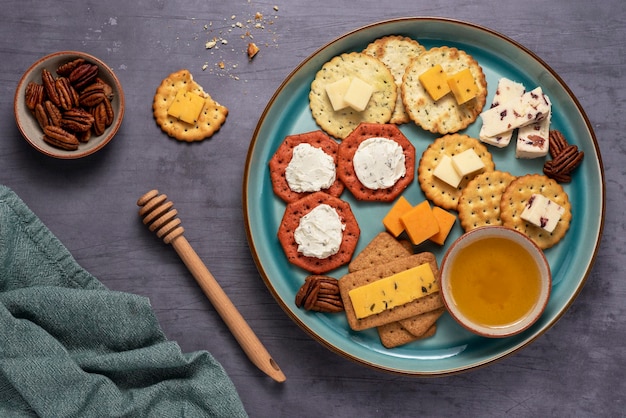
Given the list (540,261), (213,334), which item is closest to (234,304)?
(213,334)

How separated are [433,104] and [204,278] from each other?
85cm

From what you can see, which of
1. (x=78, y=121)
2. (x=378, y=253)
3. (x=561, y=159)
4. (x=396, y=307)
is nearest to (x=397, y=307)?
(x=396, y=307)

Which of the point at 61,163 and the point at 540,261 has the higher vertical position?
the point at 61,163

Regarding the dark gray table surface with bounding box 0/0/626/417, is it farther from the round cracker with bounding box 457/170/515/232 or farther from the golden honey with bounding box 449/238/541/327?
the round cracker with bounding box 457/170/515/232

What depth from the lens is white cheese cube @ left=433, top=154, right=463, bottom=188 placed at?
1819 mm

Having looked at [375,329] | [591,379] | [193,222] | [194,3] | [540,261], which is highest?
[194,3]

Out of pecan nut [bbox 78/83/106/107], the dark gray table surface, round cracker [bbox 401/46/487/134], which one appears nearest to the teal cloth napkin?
the dark gray table surface

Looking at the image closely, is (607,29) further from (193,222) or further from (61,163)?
(61,163)

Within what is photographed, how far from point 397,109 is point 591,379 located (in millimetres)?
1000

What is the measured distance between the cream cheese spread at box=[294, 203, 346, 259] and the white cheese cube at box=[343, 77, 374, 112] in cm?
30

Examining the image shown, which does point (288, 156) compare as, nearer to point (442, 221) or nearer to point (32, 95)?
point (442, 221)

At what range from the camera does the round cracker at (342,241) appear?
72.2 inches

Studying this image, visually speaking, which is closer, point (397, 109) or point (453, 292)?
point (453, 292)

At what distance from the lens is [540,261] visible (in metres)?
1.71
